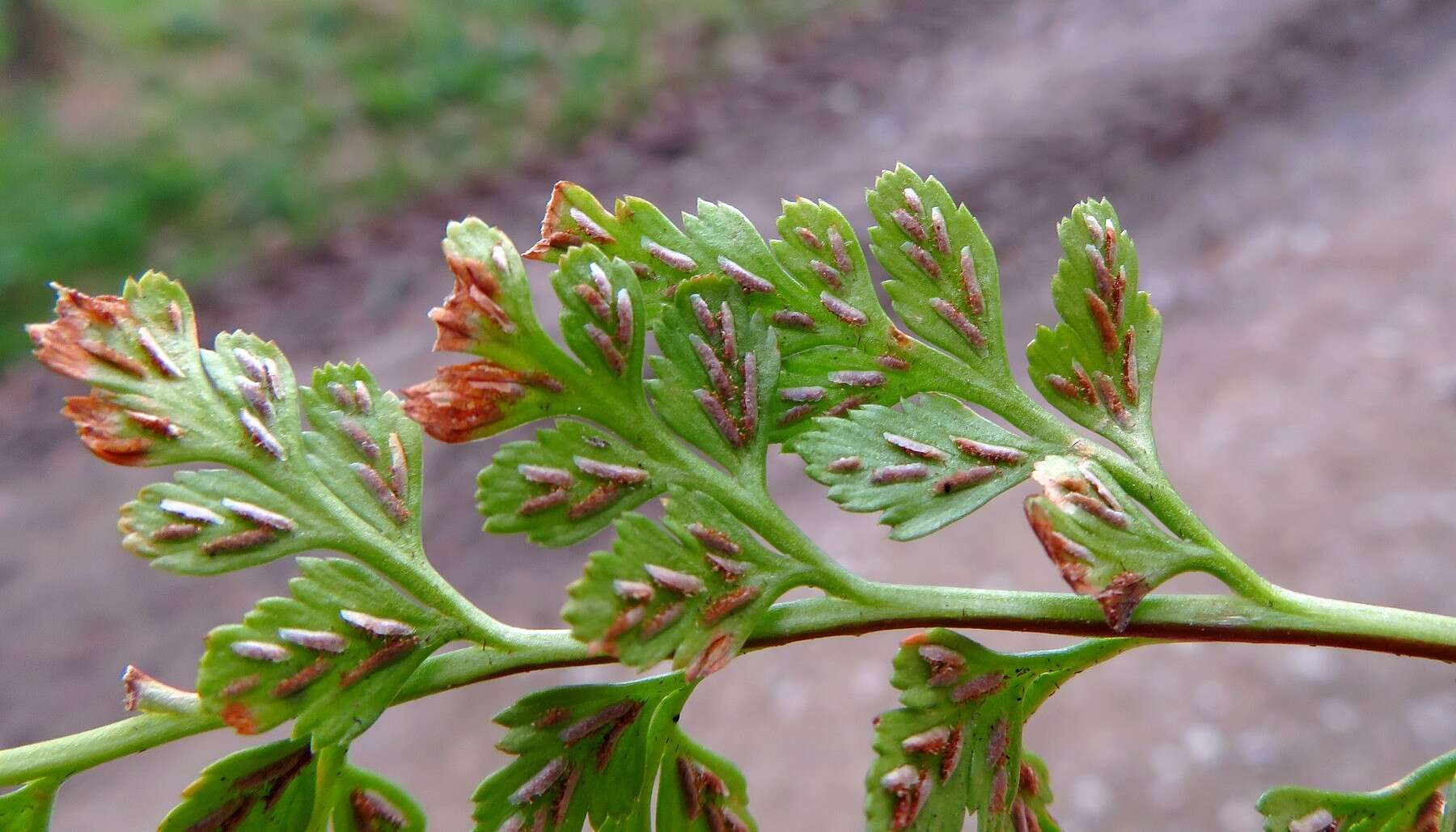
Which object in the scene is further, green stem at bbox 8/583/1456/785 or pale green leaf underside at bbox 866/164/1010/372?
pale green leaf underside at bbox 866/164/1010/372

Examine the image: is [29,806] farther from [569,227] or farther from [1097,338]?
[1097,338]

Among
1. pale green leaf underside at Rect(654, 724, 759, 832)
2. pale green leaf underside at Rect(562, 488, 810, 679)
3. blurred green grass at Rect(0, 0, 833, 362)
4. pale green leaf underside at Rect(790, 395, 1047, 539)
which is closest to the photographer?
pale green leaf underside at Rect(562, 488, 810, 679)

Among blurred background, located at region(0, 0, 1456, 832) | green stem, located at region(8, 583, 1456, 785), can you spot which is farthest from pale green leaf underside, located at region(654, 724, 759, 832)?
blurred background, located at region(0, 0, 1456, 832)

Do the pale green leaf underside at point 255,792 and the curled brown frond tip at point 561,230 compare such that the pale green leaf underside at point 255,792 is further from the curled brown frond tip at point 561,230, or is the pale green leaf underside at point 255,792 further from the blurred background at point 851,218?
the blurred background at point 851,218

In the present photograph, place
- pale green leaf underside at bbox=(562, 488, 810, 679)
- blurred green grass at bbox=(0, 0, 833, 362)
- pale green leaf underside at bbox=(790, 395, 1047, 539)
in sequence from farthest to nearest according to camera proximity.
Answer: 1. blurred green grass at bbox=(0, 0, 833, 362)
2. pale green leaf underside at bbox=(790, 395, 1047, 539)
3. pale green leaf underside at bbox=(562, 488, 810, 679)

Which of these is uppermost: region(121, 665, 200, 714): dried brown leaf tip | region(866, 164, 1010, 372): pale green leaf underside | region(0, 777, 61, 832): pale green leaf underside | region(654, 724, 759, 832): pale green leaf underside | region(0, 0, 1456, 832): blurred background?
region(0, 0, 1456, 832): blurred background

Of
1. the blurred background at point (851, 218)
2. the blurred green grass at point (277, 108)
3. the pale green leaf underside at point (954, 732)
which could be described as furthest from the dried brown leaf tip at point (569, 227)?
→ the blurred green grass at point (277, 108)

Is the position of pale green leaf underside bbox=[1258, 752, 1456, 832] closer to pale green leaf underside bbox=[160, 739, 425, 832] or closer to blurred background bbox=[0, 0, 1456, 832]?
pale green leaf underside bbox=[160, 739, 425, 832]

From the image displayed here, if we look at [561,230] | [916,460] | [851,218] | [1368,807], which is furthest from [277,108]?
[1368,807]
